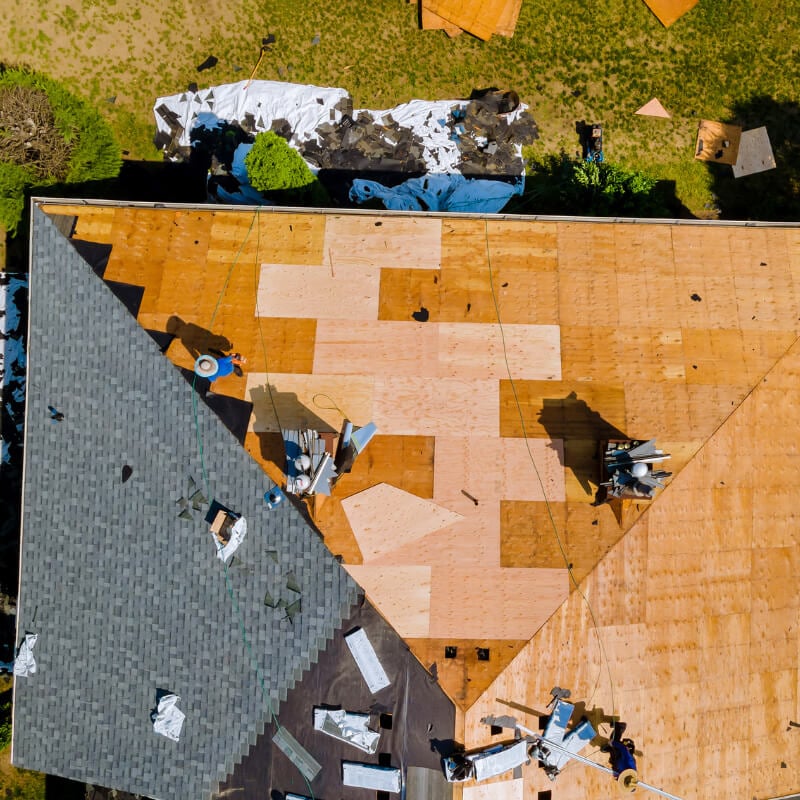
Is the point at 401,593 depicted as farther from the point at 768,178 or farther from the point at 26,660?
the point at 768,178

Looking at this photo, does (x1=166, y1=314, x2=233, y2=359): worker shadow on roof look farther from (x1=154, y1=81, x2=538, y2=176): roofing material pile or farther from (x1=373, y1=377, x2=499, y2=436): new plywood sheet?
(x1=154, y1=81, x2=538, y2=176): roofing material pile

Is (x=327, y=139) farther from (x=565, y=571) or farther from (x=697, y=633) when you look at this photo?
(x=697, y=633)

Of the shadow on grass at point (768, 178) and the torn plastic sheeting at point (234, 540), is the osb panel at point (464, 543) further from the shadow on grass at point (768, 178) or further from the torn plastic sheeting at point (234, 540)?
the shadow on grass at point (768, 178)

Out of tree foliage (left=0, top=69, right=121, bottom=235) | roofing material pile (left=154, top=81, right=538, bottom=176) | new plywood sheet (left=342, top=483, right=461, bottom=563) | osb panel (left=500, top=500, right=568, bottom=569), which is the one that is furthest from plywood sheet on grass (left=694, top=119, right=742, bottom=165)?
tree foliage (left=0, top=69, right=121, bottom=235)

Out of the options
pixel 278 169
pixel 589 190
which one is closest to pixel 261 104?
pixel 278 169

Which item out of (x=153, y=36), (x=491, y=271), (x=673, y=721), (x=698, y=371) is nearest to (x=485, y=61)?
(x=491, y=271)

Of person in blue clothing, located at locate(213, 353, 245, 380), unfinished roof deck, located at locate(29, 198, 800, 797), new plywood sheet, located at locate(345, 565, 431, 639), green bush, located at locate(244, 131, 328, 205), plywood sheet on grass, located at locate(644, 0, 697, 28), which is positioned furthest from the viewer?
plywood sheet on grass, located at locate(644, 0, 697, 28)
